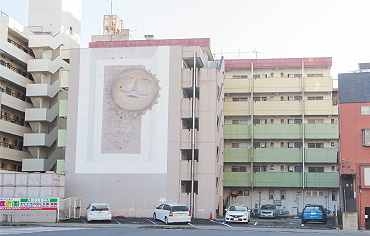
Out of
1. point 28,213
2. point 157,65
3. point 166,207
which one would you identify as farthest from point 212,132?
point 28,213

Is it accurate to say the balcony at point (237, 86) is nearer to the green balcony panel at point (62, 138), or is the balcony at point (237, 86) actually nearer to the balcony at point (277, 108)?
the balcony at point (277, 108)

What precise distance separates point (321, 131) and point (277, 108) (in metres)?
6.72

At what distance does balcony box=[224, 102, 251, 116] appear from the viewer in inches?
2936

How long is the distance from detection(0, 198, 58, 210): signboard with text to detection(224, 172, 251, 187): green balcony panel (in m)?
30.9

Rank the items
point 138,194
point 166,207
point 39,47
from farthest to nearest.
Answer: point 39,47
point 138,194
point 166,207

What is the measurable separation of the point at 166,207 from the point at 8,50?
33.1 m

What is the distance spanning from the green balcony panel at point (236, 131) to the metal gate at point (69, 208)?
25657 millimetres

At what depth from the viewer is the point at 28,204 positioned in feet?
148

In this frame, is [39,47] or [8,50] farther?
[39,47]

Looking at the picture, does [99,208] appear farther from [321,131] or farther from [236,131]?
[321,131]

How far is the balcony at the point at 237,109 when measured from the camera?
74.6 metres

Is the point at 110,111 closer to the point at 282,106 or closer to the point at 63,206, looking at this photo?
the point at 63,206

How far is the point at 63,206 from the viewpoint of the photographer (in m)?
48.5

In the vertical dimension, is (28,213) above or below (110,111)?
below
